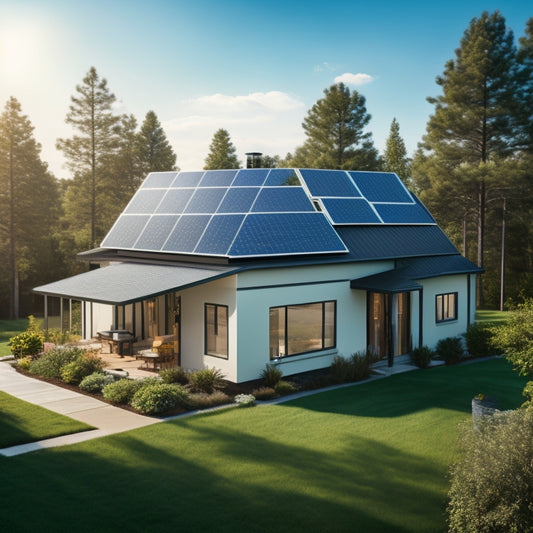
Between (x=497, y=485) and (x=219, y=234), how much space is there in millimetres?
11984

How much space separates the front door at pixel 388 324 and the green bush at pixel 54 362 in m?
9.67

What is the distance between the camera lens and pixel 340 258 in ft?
63.8

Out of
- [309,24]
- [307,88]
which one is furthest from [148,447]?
[307,88]

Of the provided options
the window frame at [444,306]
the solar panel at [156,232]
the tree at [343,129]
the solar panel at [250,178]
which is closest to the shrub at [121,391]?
the solar panel at [156,232]

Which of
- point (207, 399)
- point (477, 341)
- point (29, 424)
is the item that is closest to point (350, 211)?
point (477, 341)

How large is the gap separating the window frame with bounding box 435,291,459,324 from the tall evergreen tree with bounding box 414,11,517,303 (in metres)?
19.7

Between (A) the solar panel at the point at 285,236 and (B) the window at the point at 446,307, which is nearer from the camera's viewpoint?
(A) the solar panel at the point at 285,236

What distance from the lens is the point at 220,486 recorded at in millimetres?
10078

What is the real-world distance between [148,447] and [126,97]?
147 ft

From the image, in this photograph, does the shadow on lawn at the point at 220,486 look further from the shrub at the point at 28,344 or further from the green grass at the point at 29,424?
the shrub at the point at 28,344

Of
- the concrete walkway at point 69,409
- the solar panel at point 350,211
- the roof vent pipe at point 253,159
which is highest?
the roof vent pipe at point 253,159

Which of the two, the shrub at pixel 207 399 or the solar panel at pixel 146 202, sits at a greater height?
the solar panel at pixel 146 202

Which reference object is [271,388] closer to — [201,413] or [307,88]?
[201,413]

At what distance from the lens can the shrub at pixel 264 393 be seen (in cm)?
1600
